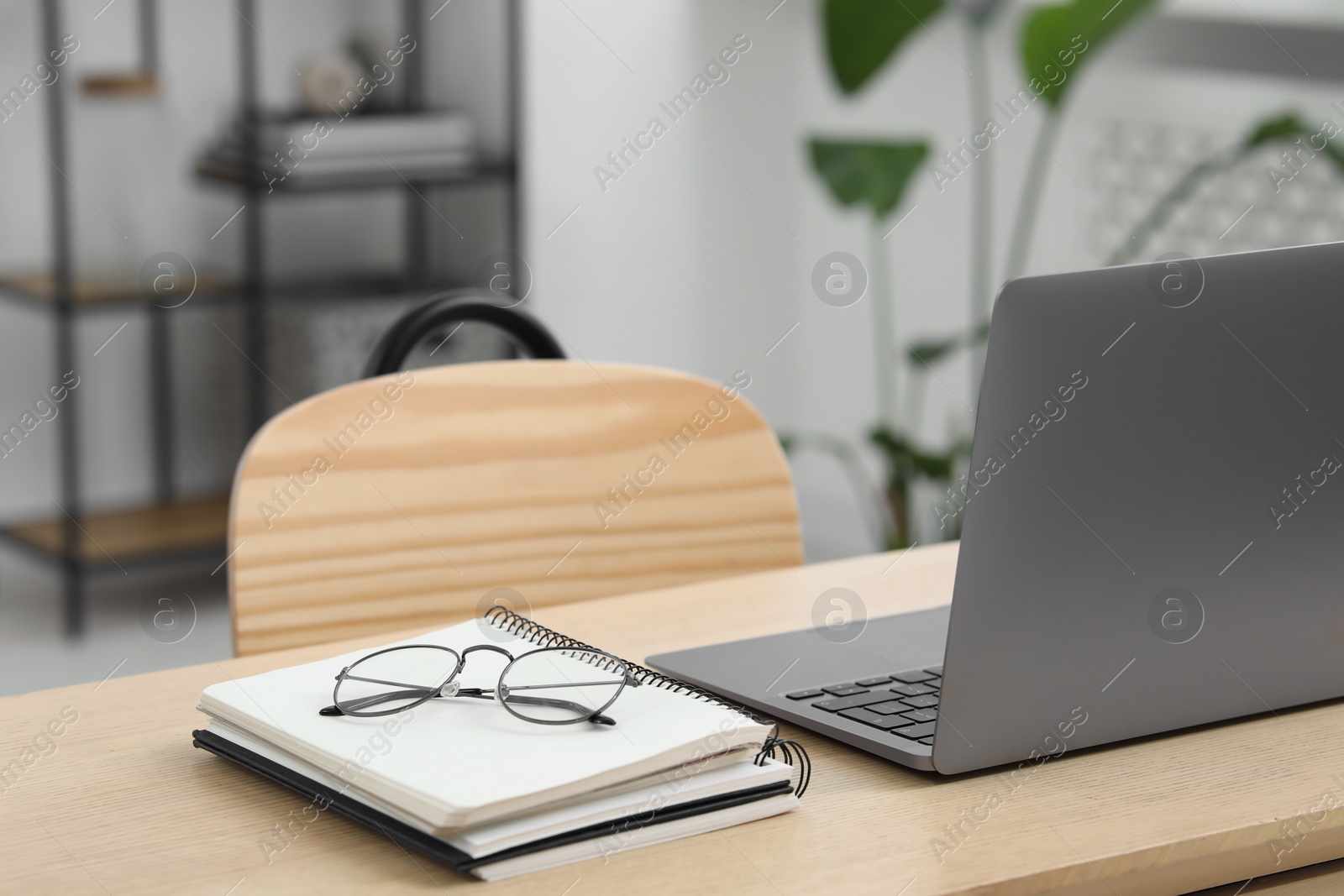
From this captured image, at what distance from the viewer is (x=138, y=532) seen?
296cm

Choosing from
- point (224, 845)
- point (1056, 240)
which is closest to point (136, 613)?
point (1056, 240)

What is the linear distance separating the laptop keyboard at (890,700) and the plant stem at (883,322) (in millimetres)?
2248

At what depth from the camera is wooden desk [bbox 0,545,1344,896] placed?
0.61 meters

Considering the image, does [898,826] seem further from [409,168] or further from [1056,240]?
[409,168]

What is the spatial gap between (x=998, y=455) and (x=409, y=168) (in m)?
2.49

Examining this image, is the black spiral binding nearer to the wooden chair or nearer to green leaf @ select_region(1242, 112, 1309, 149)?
the wooden chair

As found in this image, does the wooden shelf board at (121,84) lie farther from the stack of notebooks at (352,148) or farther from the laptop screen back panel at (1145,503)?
the laptop screen back panel at (1145,503)

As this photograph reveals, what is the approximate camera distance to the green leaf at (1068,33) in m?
2.16

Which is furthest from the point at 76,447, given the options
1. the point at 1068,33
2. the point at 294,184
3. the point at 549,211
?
the point at 1068,33

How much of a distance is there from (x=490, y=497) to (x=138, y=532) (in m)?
2.03

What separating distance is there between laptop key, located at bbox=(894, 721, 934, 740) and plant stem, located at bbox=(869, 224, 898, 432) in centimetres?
232

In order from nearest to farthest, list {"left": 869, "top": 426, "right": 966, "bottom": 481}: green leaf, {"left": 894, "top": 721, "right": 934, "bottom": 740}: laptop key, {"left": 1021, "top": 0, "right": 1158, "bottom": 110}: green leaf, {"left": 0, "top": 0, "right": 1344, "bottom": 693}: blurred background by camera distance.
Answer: {"left": 894, "top": 721, "right": 934, "bottom": 740}: laptop key
{"left": 1021, "top": 0, "right": 1158, "bottom": 110}: green leaf
{"left": 869, "top": 426, "right": 966, "bottom": 481}: green leaf
{"left": 0, "top": 0, "right": 1344, "bottom": 693}: blurred background

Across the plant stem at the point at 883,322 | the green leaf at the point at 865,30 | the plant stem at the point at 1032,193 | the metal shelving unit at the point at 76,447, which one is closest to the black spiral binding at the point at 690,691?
the plant stem at the point at 1032,193

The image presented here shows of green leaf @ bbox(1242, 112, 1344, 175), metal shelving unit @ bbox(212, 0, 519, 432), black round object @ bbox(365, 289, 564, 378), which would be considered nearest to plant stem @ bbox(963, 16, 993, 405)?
green leaf @ bbox(1242, 112, 1344, 175)
